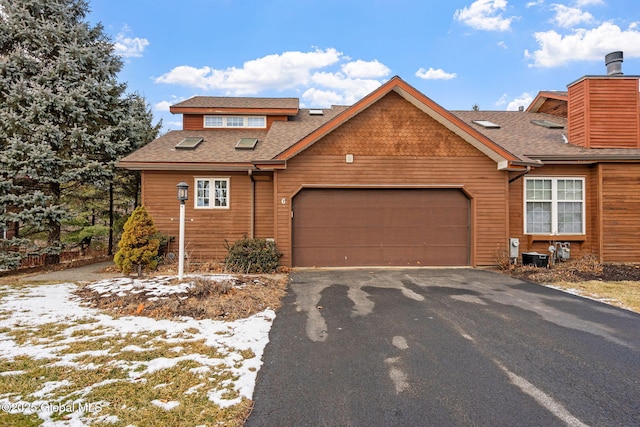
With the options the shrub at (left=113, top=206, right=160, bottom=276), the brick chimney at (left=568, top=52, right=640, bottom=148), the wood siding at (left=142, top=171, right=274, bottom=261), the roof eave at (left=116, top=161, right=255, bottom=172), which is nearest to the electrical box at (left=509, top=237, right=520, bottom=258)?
the brick chimney at (left=568, top=52, right=640, bottom=148)

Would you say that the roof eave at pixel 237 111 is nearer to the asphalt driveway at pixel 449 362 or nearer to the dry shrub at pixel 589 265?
the asphalt driveway at pixel 449 362

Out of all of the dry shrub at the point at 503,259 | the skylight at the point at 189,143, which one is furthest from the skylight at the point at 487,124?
the skylight at the point at 189,143

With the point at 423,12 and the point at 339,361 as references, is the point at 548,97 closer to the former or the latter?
the point at 423,12

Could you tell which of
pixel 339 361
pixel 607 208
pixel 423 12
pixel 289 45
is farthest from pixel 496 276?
pixel 289 45

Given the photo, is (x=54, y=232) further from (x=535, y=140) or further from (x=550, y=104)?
(x=550, y=104)

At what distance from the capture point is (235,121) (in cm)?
1418

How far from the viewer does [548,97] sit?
44.8 feet

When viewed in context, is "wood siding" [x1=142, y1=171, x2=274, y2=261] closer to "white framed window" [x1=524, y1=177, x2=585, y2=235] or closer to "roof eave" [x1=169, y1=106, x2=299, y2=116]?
"roof eave" [x1=169, y1=106, x2=299, y2=116]

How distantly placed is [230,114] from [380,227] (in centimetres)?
901

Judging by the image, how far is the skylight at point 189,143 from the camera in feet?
34.9

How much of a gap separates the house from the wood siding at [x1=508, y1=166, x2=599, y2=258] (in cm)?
3

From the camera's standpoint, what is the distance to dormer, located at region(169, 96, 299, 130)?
13734 millimetres

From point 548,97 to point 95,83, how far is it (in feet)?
58.3

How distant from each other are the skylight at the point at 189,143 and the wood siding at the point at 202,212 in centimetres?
108
